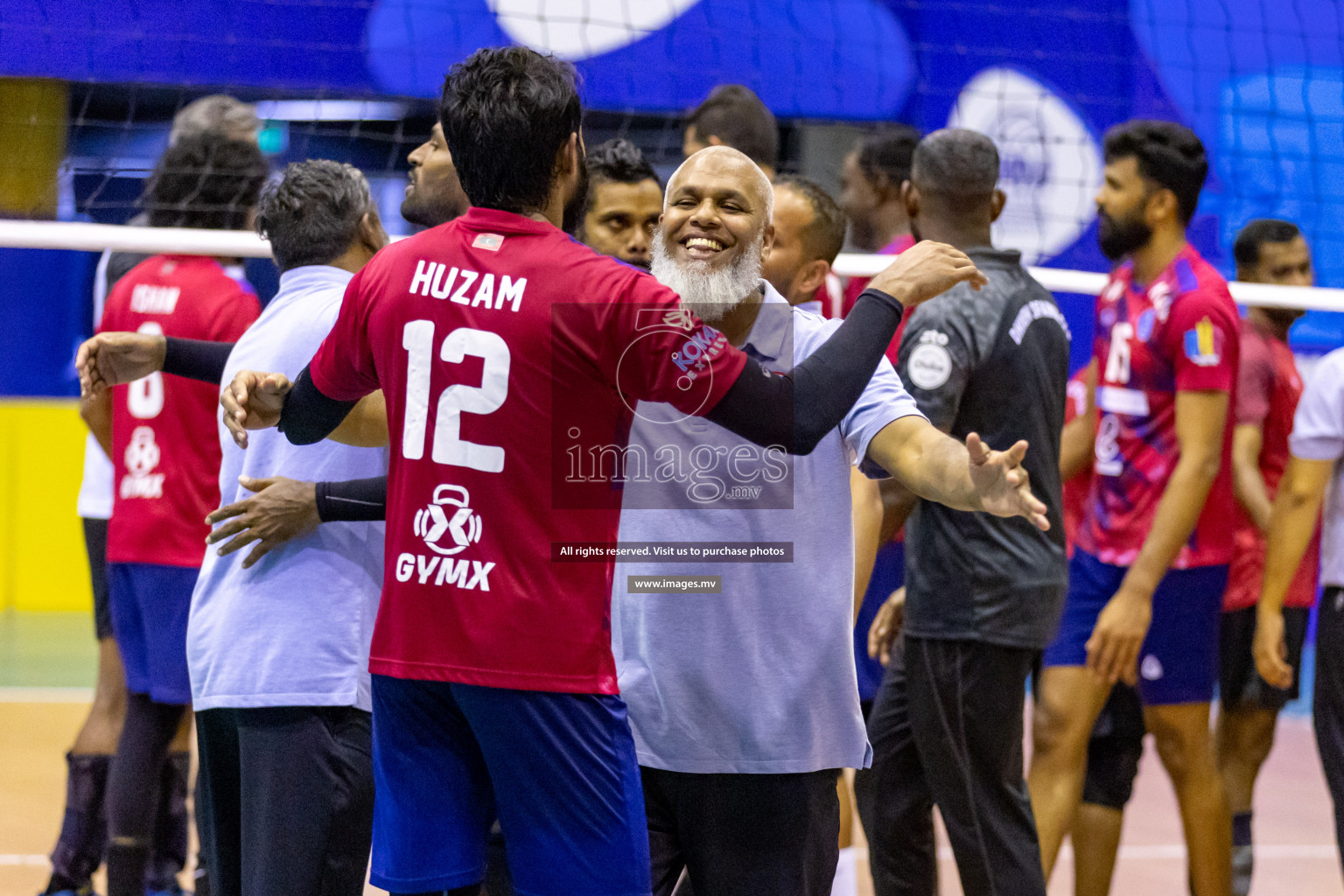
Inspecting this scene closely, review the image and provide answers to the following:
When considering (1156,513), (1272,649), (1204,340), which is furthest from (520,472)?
(1272,649)

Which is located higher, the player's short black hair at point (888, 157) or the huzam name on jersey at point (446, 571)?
the player's short black hair at point (888, 157)

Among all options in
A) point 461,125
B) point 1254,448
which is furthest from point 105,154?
point 461,125

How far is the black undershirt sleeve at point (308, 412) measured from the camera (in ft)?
7.88

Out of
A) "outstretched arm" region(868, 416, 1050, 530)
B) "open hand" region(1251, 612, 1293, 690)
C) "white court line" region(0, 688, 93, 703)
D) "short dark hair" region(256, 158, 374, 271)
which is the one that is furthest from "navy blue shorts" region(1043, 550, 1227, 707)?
"white court line" region(0, 688, 93, 703)

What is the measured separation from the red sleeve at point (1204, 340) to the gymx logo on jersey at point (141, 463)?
2973mm

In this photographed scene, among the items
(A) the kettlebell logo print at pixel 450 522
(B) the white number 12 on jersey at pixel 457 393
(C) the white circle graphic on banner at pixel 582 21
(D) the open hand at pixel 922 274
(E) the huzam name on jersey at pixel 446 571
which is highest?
(C) the white circle graphic on banner at pixel 582 21

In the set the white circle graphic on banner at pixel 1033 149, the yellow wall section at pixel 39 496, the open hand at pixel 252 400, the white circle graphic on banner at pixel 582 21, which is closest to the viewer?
the open hand at pixel 252 400

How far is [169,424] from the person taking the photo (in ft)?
13.5

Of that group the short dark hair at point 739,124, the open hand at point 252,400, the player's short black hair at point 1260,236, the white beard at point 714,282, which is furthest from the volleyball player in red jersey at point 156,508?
the player's short black hair at point 1260,236

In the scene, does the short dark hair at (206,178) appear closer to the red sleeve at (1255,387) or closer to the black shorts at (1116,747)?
the black shorts at (1116,747)

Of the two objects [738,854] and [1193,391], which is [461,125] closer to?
[738,854]

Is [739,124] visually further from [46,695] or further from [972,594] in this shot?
[46,695]

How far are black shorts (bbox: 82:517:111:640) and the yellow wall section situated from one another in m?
5.08

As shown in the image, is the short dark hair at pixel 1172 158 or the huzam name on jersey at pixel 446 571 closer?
the huzam name on jersey at pixel 446 571
